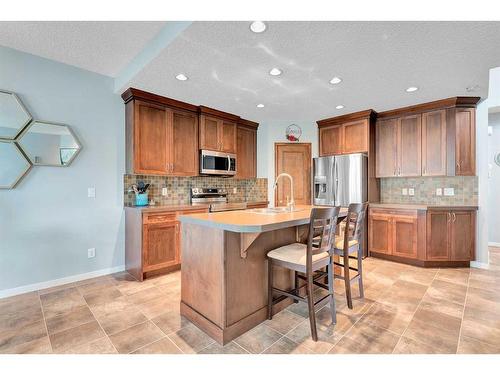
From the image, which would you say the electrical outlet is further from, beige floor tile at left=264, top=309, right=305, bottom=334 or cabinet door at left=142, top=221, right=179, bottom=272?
cabinet door at left=142, top=221, right=179, bottom=272

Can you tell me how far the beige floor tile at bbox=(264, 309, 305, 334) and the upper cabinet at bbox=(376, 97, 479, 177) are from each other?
3.03 m

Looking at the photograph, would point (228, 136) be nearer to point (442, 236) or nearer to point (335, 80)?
point (335, 80)

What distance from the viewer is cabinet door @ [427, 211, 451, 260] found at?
137 inches

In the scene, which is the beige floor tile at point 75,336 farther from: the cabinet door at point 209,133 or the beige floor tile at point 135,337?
the cabinet door at point 209,133

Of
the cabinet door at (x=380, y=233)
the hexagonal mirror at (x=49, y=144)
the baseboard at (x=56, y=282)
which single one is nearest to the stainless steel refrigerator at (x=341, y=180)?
the cabinet door at (x=380, y=233)

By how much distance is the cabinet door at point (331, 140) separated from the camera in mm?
4441

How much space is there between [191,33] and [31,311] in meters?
2.84

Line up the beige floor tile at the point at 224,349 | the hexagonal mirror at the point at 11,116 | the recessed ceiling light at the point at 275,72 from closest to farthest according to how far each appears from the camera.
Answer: the beige floor tile at the point at 224,349, the hexagonal mirror at the point at 11,116, the recessed ceiling light at the point at 275,72

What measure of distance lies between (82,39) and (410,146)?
4.52 m

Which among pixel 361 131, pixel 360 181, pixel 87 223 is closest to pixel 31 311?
pixel 87 223

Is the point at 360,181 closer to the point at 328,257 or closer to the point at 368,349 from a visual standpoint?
the point at 328,257

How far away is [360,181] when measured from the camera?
401 centimetres

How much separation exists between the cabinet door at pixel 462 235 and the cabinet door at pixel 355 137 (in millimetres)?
1594

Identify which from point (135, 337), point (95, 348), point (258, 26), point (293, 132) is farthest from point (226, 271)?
point (293, 132)
